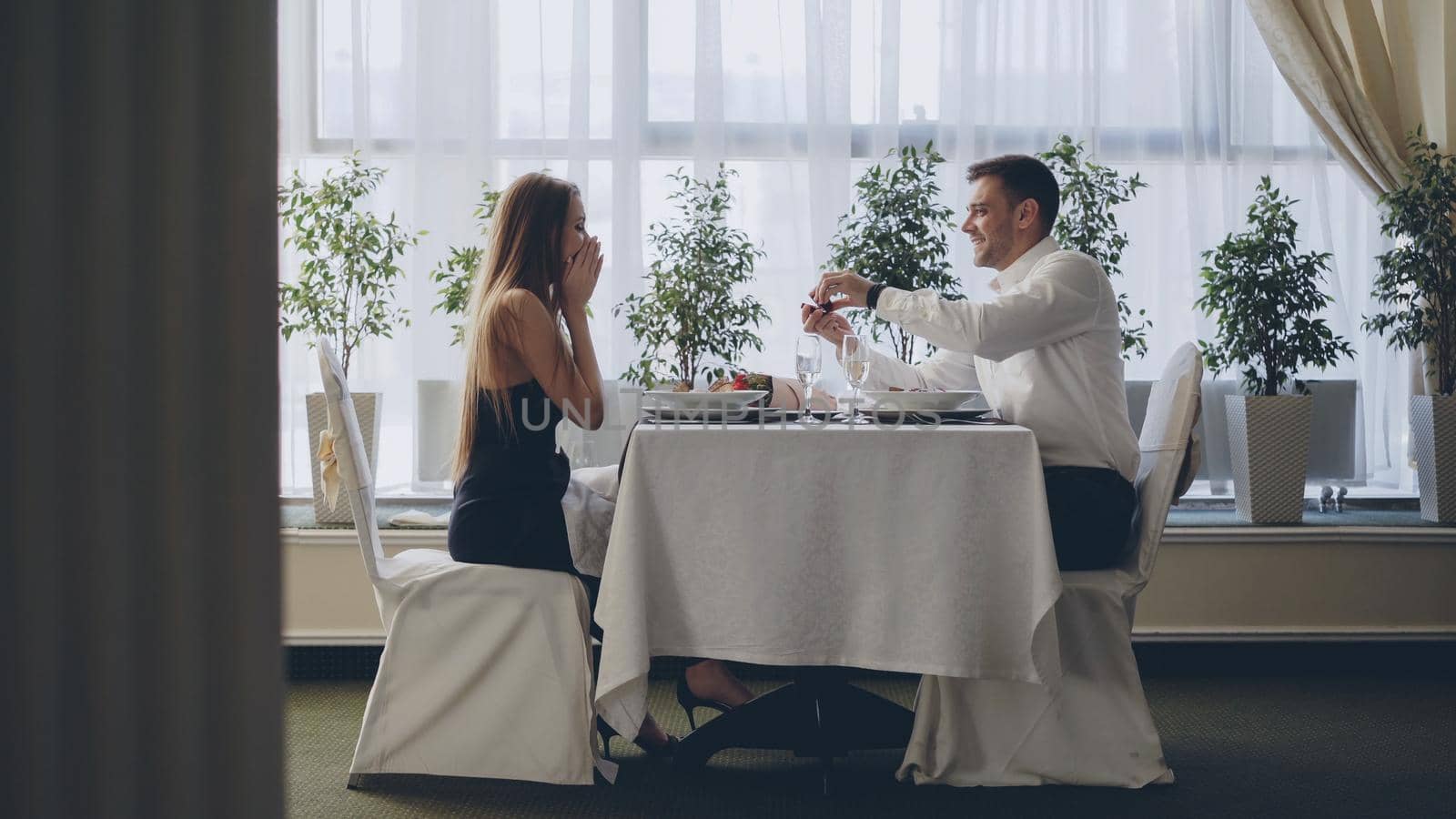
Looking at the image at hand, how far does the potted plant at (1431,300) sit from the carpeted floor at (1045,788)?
0.80 m

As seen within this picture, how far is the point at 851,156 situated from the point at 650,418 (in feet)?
6.22

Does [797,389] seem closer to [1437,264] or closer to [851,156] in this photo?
[851,156]

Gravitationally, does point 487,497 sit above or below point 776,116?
below

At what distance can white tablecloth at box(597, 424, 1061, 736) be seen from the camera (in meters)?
2.02

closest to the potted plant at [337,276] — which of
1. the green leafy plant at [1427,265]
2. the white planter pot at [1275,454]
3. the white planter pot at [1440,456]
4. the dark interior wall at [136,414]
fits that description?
the white planter pot at [1275,454]

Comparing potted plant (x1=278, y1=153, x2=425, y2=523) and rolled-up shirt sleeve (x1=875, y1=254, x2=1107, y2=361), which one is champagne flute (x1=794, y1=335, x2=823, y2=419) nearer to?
Result: rolled-up shirt sleeve (x1=875, y1=254, x2=1107, y2=361)

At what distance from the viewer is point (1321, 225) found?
3756mm

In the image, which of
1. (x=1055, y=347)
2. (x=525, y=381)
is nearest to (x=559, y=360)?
(x=525, y=381)

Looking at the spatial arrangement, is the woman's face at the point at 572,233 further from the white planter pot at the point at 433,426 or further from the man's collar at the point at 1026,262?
the white planter pot at the point at 433,426

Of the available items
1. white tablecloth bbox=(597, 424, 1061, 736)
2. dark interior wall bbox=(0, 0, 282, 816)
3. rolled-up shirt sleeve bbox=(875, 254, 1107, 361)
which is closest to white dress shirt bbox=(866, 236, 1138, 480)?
rolled-up shirt sleeve bbox=(875, 254, 1107, 361)

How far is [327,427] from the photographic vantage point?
3273 mm

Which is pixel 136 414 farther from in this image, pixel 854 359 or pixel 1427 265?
pixel 1427 265

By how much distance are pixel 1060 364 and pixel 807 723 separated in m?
0.94

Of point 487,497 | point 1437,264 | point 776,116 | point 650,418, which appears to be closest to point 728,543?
point 650,418
